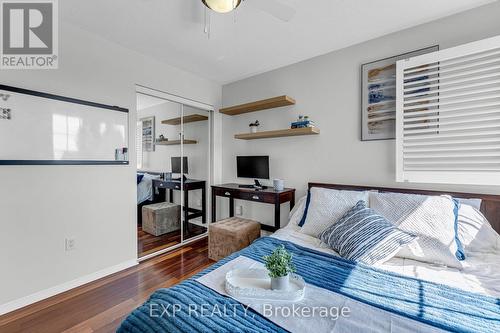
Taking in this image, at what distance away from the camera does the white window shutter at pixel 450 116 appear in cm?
180

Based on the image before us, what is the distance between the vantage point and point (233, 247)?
8.58ft

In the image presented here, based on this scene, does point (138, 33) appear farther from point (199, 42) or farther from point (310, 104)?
point (310, 104)

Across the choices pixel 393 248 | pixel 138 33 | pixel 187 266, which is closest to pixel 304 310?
pixel 393 248

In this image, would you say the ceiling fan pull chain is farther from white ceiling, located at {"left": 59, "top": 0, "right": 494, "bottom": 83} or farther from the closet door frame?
the closet door frame

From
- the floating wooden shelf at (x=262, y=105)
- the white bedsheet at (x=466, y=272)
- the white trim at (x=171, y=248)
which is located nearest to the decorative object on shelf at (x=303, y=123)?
the floating wooden shelf at (x=262, y=105)

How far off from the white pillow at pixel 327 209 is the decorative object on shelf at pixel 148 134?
211 centimetres

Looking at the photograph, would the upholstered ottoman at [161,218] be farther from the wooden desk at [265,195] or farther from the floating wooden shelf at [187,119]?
the floating wooden shelf at [187,119]

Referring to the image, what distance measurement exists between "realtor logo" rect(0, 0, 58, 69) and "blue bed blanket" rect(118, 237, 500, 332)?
227 centimetres

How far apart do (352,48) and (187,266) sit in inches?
122

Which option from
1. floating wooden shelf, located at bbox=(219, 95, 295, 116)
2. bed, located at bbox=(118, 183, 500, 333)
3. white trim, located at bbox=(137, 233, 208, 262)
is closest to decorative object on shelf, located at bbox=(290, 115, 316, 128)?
floating wooden shelf, located at bbox=(219, 95, 295, 116)

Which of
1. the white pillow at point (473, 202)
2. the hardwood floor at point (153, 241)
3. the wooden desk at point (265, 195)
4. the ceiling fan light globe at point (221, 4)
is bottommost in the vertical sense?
the hardwood floor at point (153, 241)

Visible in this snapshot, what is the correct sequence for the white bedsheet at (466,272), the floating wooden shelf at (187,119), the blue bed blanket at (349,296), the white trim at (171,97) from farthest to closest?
the floating wooden shelf at (187,119)
the white trim at (171,97)
the white bedsheet at (466,272)
the blue bed blanket at (349,296)

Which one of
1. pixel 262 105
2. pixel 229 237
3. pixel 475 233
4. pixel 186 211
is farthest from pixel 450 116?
pixel 186 211

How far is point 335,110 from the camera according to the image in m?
2.66
